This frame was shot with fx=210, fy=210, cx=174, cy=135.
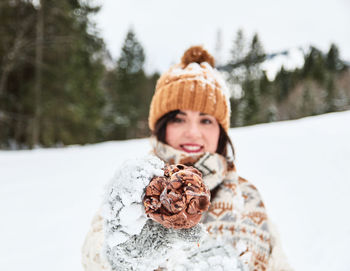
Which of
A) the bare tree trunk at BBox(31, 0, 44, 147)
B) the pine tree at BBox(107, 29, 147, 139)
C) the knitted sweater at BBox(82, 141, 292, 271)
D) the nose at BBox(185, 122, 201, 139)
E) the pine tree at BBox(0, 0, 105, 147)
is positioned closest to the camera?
the knitted sweater at BBox(82, 141, 292, 271)

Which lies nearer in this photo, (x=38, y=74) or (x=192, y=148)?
(x=192, y=148)

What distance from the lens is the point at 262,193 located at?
303 centimetres

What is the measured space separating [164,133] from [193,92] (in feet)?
1.09

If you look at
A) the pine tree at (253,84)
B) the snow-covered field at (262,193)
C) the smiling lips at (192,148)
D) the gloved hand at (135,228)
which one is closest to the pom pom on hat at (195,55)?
the smiling lips at (192,148)

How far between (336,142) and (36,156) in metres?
6.71

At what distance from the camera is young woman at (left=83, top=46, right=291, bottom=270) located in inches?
19.2

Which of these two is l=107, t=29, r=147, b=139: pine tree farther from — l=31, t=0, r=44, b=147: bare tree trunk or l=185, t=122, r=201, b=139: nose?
l=185, t=122, r=201, b=139: nose

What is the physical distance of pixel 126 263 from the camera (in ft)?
1.65

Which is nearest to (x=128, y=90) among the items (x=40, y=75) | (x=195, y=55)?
(x=40, y=75)

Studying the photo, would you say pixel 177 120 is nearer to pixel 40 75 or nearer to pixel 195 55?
pixel 195 55

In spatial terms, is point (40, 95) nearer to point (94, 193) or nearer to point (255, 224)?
point (94, 193)

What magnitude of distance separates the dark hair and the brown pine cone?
0.90 metres

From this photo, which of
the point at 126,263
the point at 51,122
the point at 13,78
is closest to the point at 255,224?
the point at 126,263

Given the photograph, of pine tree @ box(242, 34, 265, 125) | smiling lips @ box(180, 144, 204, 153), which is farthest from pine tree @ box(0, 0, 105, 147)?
pine tree @ box(242, 34, 265, 125)
